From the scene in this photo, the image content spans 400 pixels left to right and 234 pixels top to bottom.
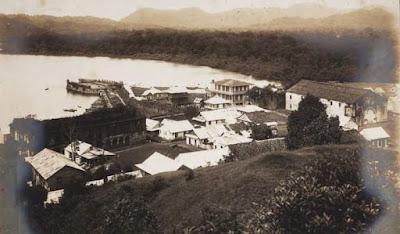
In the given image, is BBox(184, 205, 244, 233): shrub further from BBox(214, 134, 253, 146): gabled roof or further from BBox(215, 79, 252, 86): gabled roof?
BBox(215, 79, 252, 86): gabled roof

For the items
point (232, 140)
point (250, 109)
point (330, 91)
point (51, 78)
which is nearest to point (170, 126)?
point (232, 140)

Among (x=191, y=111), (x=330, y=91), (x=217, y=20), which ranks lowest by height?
(x=191, y=111)

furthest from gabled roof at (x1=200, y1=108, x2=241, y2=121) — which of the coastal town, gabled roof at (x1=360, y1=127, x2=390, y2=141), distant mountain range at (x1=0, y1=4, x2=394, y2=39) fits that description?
gabled roof at (x1=360, y1=127, x2=390, y2=141)

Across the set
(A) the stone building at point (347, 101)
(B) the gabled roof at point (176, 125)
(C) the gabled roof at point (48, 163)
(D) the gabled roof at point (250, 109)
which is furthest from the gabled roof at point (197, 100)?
(C) the gabled roof at point (48, 163)

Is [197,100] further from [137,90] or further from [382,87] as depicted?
[382,87]

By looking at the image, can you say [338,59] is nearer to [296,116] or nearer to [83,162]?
[296,116]

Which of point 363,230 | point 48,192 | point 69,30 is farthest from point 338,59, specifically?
point 48,192
